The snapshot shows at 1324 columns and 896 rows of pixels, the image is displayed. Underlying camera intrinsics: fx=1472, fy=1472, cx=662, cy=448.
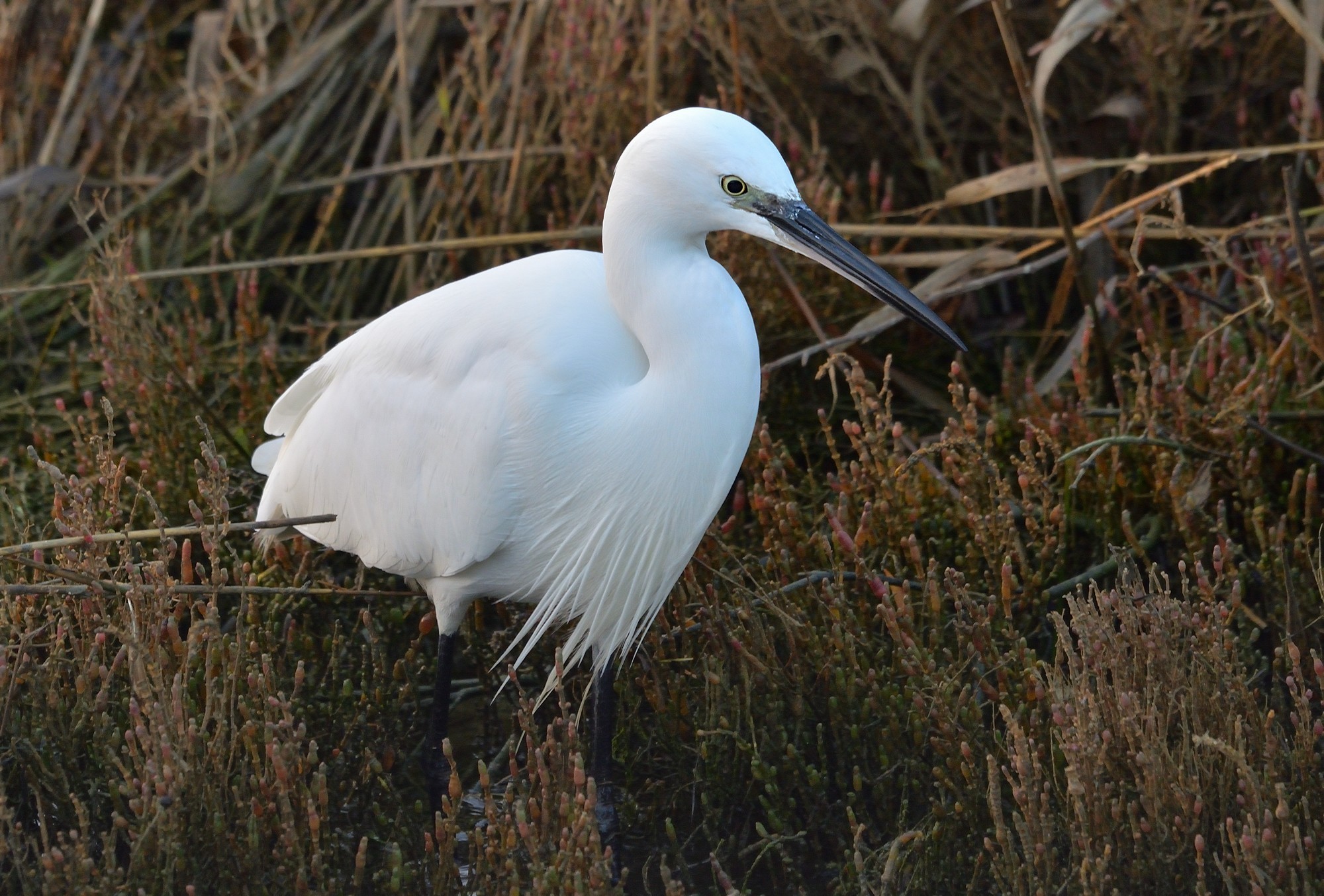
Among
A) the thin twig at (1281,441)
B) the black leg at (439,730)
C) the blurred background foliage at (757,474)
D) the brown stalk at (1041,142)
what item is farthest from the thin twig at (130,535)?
the thin twig at (1281,441)

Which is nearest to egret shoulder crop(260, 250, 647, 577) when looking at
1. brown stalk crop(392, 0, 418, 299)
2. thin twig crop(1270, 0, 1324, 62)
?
brown stalk crop(392, 0, 418, 299)

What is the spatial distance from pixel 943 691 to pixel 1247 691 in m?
0.42

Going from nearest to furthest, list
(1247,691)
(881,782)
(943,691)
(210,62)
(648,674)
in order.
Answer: (1247,691) < (943,691) < (881,782) < (648,674) < (210,62)

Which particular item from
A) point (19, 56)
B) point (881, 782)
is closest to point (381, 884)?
point (881, 782)

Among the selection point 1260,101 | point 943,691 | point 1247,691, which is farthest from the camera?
point 1260,101

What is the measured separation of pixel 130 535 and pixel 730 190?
1128 mm

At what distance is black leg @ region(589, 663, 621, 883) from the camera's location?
244 cm

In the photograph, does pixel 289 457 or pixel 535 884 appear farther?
pixel 289 457

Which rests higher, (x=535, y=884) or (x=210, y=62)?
(x=210, y=62)

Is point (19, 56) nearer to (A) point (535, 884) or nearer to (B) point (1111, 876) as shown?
(A) point (535, 884)

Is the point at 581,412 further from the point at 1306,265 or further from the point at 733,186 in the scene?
the point at 1306,265

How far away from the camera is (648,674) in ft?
8.44

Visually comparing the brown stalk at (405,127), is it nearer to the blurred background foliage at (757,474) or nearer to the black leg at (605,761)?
the blurred background foliage at (757,474)

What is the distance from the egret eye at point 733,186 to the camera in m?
2.05
